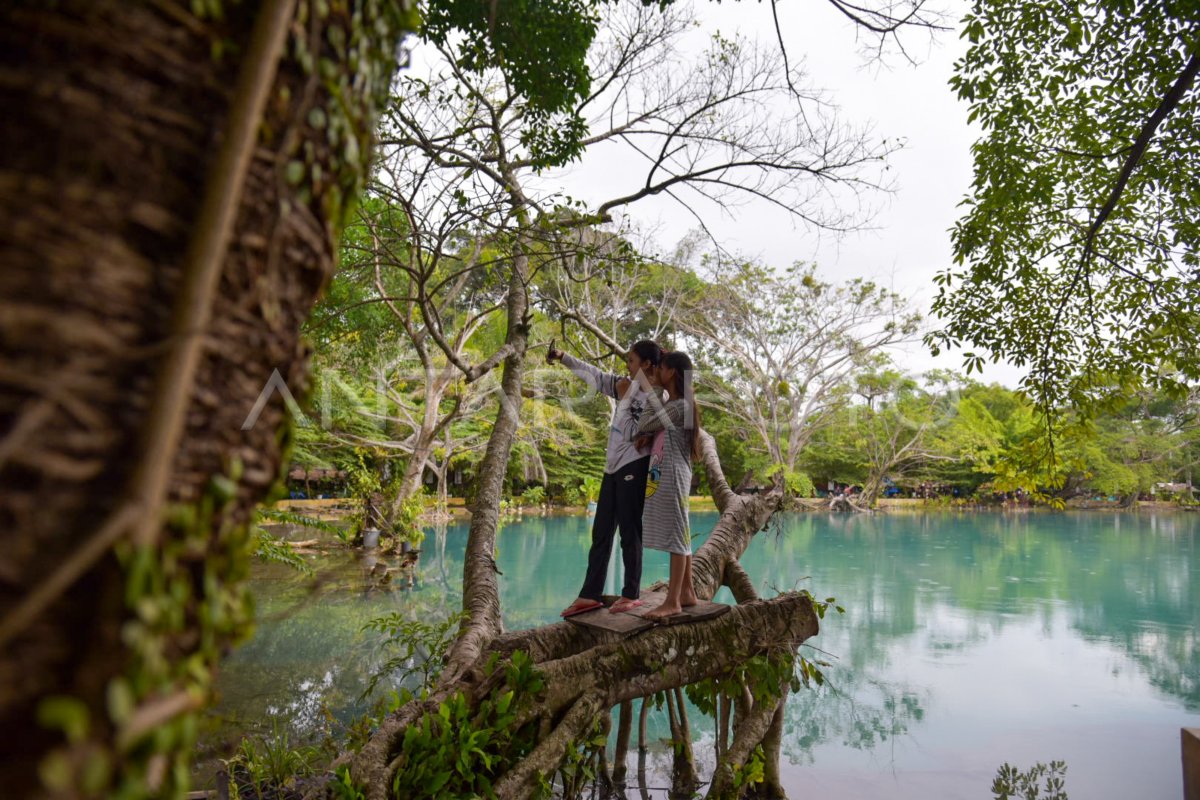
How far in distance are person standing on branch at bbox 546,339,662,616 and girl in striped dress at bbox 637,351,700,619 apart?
0.08 m

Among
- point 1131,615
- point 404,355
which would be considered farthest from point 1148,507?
point 404,355

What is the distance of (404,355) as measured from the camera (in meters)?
12.9

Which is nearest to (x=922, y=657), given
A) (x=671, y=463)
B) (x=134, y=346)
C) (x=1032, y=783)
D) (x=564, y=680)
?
(x=1032, y=783)

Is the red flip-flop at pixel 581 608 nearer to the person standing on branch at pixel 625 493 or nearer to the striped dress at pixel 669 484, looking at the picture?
the person standing on branch at pixel 625 493

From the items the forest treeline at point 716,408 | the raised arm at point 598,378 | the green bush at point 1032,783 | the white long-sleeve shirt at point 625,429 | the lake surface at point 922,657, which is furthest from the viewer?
the forest treeline at point 716,408

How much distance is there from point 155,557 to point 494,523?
11.6 ft

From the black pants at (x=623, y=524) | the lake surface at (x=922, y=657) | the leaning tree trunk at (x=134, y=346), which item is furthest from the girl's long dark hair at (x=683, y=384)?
the leaning tree trunk at (x=134, y=346)

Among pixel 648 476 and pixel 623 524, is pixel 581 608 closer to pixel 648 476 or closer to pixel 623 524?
pixel 623 524

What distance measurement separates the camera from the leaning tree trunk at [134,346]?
18.4 inches

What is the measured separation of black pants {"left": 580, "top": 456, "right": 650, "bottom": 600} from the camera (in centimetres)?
334

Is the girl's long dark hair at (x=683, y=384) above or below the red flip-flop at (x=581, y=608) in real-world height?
above

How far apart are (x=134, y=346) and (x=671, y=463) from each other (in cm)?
280

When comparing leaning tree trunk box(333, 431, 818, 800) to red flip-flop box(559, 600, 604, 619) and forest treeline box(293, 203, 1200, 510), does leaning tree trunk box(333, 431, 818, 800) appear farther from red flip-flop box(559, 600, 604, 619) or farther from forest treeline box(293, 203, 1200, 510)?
forest treeline box(293, 203, 1200, 510)

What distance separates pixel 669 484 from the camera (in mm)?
3219
